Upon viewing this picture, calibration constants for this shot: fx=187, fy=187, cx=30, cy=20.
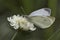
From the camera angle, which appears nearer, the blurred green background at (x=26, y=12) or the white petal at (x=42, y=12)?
the blurred green background at (x=26, y=12)

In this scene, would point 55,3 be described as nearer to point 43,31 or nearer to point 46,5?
point 46,5

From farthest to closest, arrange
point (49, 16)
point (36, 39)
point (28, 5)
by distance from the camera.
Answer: point (28, 5)
point (49, 16)
point (36, 39)

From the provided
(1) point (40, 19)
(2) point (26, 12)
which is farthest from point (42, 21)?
(2) point (26, 12)

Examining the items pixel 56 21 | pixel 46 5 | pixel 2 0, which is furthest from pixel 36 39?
pixel 2 0

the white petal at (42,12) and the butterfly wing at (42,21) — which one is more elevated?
the white petal at (42,12)

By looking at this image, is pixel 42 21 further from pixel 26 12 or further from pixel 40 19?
pixel 26 12
